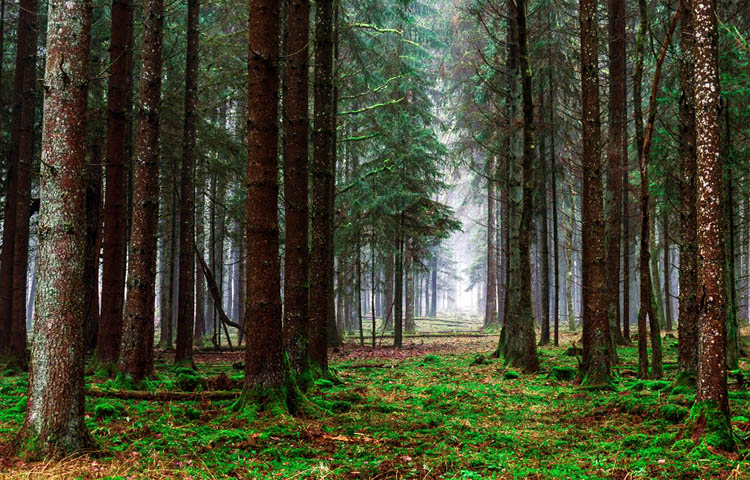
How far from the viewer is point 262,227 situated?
7238 millimetres

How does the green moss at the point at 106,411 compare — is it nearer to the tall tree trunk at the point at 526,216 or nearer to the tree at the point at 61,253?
the tree at the point at 61,253

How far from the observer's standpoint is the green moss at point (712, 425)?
546 centimetres

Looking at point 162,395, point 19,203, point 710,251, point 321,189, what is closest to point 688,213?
point 710,251

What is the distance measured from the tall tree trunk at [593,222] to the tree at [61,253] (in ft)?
28.0

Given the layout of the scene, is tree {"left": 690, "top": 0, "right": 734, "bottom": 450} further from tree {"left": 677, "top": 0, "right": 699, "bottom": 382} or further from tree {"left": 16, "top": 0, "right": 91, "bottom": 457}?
tree {"left": 16, "top": 0, "right": 91, "bottom": 457}

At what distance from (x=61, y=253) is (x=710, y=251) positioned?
6691 millimetres

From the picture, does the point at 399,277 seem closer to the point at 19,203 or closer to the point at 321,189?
the point at 321,189

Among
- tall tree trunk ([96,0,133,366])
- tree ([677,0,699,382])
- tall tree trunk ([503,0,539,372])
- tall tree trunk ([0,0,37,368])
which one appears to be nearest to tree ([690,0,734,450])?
tree ([677,0,699,382])

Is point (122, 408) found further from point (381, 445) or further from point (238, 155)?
point (238, 155)

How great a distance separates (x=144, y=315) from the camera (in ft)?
29.7

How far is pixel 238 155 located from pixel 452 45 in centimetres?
2263

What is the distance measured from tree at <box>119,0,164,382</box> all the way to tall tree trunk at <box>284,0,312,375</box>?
2379 mm

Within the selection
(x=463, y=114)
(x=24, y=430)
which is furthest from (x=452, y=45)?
(x=24, y=430)

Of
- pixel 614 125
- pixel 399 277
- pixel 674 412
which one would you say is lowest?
pixel 674 412
